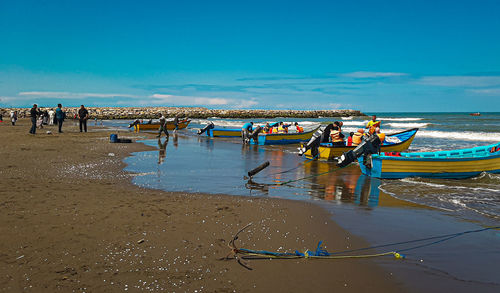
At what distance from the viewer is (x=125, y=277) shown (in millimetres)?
3939

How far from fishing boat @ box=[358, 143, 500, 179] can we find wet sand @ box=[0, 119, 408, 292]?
16.0 ft

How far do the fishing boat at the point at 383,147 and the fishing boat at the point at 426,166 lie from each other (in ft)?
10.6

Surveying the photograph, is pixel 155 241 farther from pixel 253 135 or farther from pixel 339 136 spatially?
pixel 253 135

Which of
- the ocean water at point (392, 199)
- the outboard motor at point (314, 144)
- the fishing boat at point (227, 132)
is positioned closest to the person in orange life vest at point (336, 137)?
the outboard motor at point (314, 144)

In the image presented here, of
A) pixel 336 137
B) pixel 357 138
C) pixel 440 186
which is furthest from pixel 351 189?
pixel 336 137

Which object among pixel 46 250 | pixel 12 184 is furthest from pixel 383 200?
pixel 12 184

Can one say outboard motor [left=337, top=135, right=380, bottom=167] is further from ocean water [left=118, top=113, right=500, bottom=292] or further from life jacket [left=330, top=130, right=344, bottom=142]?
life jacket [left=330, top=130, right=344, bottom=142]

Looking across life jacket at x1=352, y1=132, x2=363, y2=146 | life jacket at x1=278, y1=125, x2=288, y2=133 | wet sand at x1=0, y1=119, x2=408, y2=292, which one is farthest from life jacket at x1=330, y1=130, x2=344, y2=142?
life jacket at x1=278, y1=125, x2=288, y2=133

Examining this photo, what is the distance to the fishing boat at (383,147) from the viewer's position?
15133 millimetres

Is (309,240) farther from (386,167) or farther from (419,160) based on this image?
(419,160)

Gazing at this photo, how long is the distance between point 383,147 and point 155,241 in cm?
1407

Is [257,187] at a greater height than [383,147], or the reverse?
[383,147]

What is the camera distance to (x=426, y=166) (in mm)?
11242

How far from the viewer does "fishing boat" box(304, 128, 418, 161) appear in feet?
49.6
